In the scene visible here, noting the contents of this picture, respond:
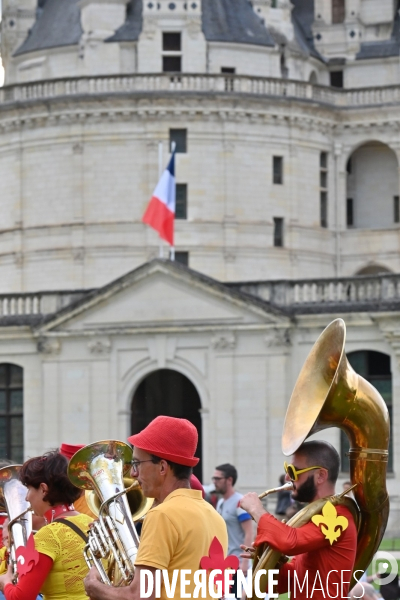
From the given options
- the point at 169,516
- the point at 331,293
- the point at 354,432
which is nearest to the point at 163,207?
the point at 331,293

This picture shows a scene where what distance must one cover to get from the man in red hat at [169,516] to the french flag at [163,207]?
1537 inches

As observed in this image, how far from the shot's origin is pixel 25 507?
9.99 metres

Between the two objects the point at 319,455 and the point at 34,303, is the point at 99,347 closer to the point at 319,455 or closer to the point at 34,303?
the point at 34,303

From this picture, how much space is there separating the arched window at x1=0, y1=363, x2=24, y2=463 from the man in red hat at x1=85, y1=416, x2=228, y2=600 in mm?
33764

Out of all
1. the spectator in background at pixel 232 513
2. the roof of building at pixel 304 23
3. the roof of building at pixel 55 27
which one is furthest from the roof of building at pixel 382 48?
the spectator in background at pixel 232 513

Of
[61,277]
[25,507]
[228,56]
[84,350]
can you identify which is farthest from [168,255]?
[25,507]

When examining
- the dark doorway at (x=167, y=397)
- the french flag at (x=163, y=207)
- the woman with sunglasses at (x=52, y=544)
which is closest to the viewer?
the woman with sunglasses at (x=52, y=544)

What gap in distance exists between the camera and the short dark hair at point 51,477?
9.64 metres

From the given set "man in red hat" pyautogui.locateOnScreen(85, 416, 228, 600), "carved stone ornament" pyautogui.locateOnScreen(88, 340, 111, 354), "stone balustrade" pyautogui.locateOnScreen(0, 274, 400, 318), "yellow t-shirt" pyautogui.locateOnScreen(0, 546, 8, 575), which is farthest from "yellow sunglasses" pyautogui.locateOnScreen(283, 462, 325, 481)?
"carved stone ornament" pyautogui.locateOnScreen(88, 340, 111, 354)

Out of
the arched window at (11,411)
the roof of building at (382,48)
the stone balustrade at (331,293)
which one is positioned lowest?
the arched window at (11,411)

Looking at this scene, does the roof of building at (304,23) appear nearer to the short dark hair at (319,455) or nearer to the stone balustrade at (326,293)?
the stone balustrade at (326,293)

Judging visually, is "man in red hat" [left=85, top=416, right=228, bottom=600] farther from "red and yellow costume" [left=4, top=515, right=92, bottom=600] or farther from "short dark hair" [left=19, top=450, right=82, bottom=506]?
"short dark hair" [left=19, top=450, right=82, bottom=506]

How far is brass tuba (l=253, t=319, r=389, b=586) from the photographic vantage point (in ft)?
29.2

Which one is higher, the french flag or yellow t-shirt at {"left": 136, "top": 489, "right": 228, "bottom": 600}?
the french flag
